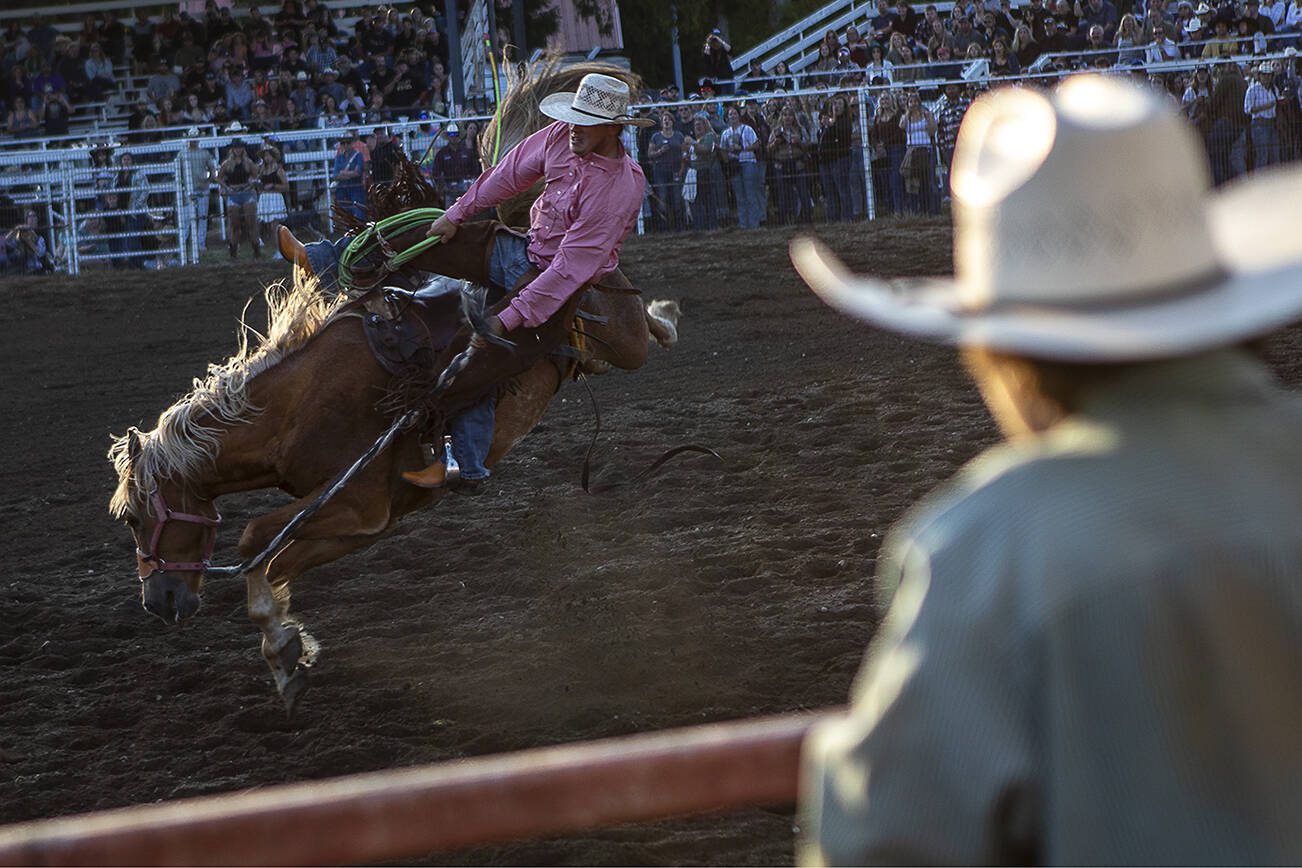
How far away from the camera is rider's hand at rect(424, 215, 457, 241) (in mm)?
5855

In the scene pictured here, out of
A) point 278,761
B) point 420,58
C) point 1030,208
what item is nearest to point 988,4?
point 420,58

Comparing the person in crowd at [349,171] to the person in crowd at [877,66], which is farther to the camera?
the person in crowd at [877,66]

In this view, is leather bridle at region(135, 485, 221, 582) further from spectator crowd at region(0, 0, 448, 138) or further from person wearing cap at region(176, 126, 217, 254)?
spectator crowd at region(0, 0, 448, 138)

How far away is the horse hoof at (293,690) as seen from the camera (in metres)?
5.34

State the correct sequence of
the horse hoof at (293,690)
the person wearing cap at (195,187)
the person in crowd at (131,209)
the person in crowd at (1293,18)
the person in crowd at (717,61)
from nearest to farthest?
1. the horse hoof at (293,690)
2. the person in crowd at (131,209)
3. the person wearing cap at (195,187)
4. the person in crowd at (1293,18)
5. the person in crowd at (717,61)

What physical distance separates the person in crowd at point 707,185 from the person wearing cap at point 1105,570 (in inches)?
597

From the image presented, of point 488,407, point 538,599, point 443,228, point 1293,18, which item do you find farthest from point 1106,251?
point 1293,18

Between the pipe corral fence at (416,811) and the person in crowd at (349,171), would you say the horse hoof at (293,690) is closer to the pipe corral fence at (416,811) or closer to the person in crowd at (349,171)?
the pipe corral fence at (416,811)

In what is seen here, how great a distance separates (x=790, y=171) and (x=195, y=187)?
6.70 m

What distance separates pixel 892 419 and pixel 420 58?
51.1 feet

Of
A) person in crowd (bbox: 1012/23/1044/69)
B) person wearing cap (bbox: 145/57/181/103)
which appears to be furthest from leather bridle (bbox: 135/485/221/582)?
person wearing cap (bbox: 145/57/181/103)

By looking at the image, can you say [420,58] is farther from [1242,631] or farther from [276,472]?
[1242,631]

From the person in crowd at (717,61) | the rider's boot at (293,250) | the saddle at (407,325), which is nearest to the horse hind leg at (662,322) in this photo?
the saddle at (407,325)

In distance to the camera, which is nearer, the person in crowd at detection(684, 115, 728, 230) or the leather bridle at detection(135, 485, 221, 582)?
the leather bridle at detection(135, 485, 221, 582)
